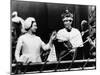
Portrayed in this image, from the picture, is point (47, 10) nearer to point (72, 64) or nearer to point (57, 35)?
point (57, 35)

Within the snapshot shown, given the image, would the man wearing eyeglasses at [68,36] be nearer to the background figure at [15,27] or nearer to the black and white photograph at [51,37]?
the black and white photograph at [51,37]

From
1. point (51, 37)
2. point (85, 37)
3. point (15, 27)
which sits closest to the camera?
point (15, 27)

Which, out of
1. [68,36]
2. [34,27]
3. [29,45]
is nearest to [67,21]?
[68,36]

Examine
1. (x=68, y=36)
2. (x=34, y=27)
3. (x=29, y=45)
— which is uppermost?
(x=34, y=27)

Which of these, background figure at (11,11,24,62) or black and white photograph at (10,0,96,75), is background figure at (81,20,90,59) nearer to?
black and white photograph at (10,0,96,75)

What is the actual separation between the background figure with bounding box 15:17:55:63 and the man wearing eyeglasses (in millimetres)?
250

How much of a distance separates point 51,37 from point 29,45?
0.31m

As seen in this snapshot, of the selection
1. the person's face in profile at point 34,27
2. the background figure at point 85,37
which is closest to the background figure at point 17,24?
the person's face in profile at point 34,27

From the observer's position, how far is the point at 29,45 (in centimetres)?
264

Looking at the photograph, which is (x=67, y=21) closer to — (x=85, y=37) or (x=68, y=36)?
(x=68, y=36)

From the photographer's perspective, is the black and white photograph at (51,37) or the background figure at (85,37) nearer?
the black and white photograph at (51,37)

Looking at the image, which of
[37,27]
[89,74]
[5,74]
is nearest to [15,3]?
[37,27]

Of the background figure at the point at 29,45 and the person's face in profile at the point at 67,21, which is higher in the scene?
the person's face in profile at the point at 67,21

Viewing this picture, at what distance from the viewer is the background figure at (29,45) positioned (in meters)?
2.61
